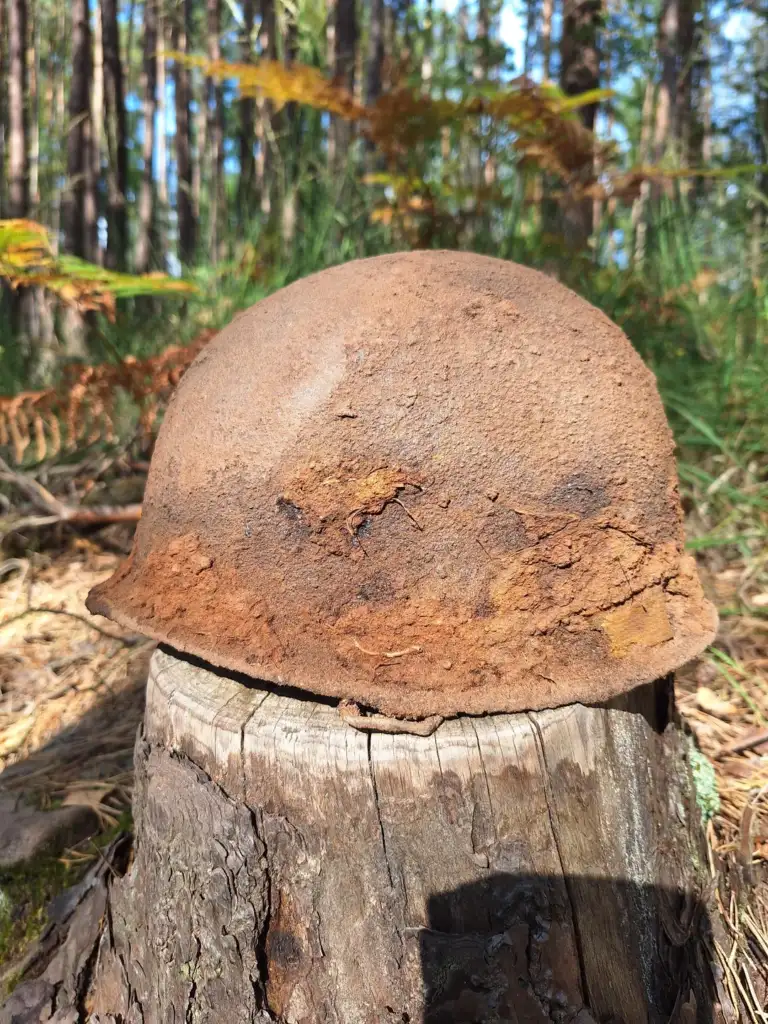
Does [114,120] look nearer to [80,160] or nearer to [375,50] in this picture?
[80,160]

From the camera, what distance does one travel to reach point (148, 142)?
998cm

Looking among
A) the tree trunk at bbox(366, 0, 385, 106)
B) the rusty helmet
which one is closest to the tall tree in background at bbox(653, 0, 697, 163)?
the tree trunk at bbox(366, 0, 385, 106)

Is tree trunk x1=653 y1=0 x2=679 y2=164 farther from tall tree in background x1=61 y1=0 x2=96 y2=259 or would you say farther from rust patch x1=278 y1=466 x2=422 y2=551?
rust patch x1=278 y1=466 x2=422 y2=551

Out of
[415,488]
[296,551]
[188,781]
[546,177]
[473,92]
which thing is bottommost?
[188,781]

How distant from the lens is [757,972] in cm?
146

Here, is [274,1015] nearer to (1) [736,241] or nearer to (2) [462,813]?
(2) [462,813]

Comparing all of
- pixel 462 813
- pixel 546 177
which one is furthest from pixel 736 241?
pixel 462 813

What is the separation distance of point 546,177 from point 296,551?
4.98m

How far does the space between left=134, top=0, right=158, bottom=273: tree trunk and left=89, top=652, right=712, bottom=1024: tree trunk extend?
6431 mm

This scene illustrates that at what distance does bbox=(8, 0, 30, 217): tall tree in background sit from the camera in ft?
17.1

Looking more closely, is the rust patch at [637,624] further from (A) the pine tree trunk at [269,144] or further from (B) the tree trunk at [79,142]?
(B) the tree trunk at [79,142]

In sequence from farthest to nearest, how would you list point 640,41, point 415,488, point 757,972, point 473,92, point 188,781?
point 640,41, point 473,92, point 757,972, point 188,781, point 415,488

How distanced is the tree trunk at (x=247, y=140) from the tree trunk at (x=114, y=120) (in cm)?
106

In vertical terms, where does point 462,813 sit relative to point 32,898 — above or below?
above
